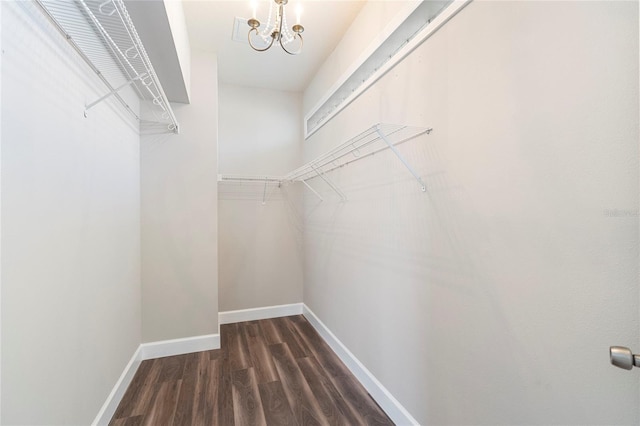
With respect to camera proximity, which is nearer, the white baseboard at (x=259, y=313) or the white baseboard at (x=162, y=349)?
the white baseboard at (x=162, y=349)

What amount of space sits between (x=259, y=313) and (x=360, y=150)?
2281mm

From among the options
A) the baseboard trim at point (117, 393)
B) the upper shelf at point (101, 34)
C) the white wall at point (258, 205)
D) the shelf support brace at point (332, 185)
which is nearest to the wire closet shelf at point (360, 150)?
the shelf support brace at point (332, 185)

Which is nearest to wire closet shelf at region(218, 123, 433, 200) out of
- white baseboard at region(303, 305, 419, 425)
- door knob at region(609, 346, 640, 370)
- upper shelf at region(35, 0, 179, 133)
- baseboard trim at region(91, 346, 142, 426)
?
door knob at region(609, 346, 640, 370)

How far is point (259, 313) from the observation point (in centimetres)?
325

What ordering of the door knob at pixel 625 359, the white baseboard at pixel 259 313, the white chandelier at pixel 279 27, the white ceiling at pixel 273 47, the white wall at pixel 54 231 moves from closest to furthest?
the door knob at pixel 625 359 < the white wall at pixel 54 231 < the white chandelier at pixel 279 27 < the white ceiling at pixel 273 47 < the white baseboard at pixel 259 313

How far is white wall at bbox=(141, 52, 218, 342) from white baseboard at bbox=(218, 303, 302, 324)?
56 centimetres

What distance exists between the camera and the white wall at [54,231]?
2.97 ft

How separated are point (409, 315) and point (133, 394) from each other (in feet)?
6.41

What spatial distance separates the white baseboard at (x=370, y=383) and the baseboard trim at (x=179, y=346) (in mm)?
1051

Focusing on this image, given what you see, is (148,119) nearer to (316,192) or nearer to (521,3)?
(316,192)

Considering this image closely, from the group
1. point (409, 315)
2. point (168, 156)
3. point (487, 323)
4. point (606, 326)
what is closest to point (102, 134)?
point (168, 156)

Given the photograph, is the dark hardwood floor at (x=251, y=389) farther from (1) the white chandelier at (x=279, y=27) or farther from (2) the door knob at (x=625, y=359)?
(1) the white chandelier at (x=279, y=27)

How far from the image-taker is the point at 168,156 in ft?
7.95

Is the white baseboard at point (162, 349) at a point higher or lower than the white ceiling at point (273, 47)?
lower
